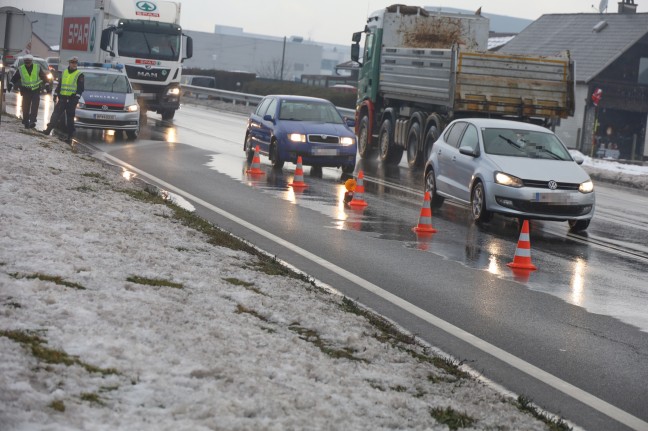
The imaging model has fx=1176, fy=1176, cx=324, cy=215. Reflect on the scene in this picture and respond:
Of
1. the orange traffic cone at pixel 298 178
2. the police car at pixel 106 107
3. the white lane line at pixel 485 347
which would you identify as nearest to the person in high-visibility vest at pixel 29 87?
the police car at pixel 106 107

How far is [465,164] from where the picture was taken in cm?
1742

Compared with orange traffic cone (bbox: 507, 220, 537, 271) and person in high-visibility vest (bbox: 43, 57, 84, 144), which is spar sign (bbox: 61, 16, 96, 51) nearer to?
person in high-visibility vest (bbox: 43, 57, 84, 144)

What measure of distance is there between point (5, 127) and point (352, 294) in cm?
1516

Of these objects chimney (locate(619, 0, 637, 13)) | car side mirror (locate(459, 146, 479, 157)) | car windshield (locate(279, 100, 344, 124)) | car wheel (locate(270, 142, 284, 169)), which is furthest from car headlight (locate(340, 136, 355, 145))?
chimney (locate(619, 0, 637, 13))

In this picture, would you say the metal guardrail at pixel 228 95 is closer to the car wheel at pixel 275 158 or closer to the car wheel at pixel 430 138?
the car wheel at pixel 430 138

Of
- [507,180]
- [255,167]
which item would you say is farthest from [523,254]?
[255,167]

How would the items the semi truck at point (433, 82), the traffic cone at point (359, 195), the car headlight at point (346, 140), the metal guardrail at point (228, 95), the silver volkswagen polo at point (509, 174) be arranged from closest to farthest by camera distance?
1. the silver volkswagen polo at point (509, 174)
2. the traffic cone at point (359, 195)
3. the car headlight at point (346, 140)
4. the semi truck at point (433, 82)
5. the metal guardrail at point (228, 95)

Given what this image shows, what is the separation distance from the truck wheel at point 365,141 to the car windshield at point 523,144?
A: 42.7ft

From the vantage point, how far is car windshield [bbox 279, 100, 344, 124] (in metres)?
24.5

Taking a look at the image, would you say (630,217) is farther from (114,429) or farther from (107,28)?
(107,28)

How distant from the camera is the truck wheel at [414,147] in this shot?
27.3 m

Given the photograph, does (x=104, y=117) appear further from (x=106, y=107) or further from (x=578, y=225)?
(x=578, y=225)

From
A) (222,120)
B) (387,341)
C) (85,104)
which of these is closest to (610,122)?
(222,120)

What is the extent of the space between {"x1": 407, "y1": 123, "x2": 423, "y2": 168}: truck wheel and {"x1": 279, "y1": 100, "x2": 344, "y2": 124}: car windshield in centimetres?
303
